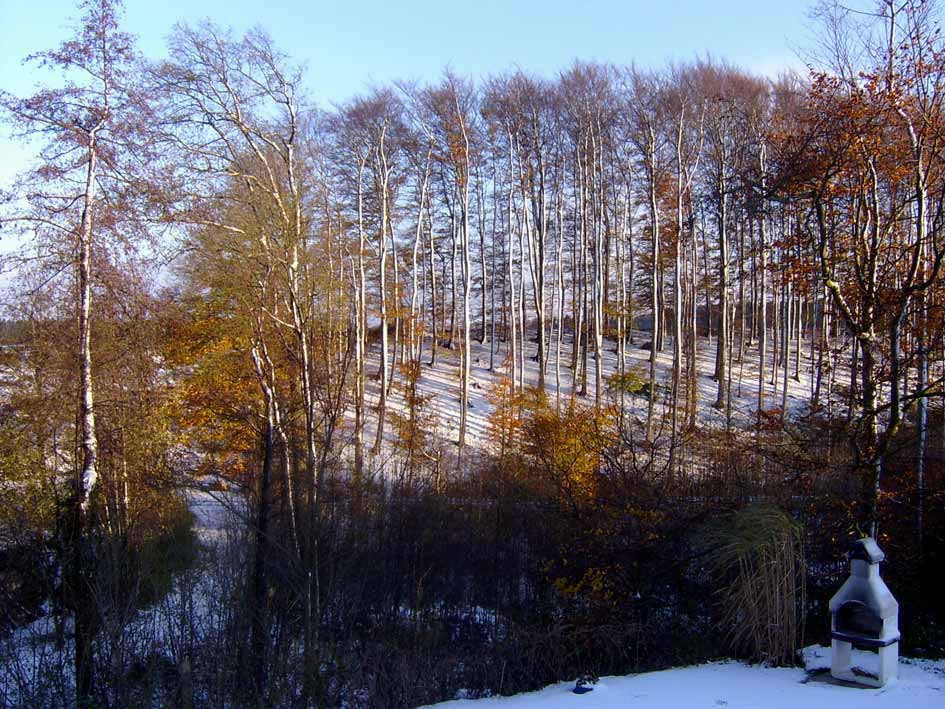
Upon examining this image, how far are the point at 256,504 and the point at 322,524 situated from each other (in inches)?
140

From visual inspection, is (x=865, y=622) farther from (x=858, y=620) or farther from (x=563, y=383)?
(x=563, y=383)

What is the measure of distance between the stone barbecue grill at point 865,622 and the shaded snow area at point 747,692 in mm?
134

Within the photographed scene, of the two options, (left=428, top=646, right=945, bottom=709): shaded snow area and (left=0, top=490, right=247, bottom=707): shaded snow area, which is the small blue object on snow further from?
(left=0, top=490, right=247, bottom=707): shaded snow area

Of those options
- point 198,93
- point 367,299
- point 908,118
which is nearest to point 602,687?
point 908,118

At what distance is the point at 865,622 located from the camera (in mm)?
6238

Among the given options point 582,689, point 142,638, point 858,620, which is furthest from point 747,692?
point 142,638

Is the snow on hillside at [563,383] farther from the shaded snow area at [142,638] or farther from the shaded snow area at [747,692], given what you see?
the shaded snow area at [747,692]

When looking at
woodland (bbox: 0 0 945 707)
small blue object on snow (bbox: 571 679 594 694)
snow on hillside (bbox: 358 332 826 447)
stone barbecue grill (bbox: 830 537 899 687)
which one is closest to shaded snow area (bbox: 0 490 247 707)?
woodland (bbox: 0 0 945 707)

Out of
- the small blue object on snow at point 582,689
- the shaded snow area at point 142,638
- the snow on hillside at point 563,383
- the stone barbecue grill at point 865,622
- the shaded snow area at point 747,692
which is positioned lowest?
the shaded snow area at point 142,638

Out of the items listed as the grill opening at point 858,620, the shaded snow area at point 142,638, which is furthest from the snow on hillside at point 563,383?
the grill opening at point 858,620

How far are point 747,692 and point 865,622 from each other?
1217 mm

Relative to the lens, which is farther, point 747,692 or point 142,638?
point 142,638

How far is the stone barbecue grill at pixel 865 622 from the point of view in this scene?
618 cm

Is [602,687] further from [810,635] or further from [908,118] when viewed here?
[908,118]
